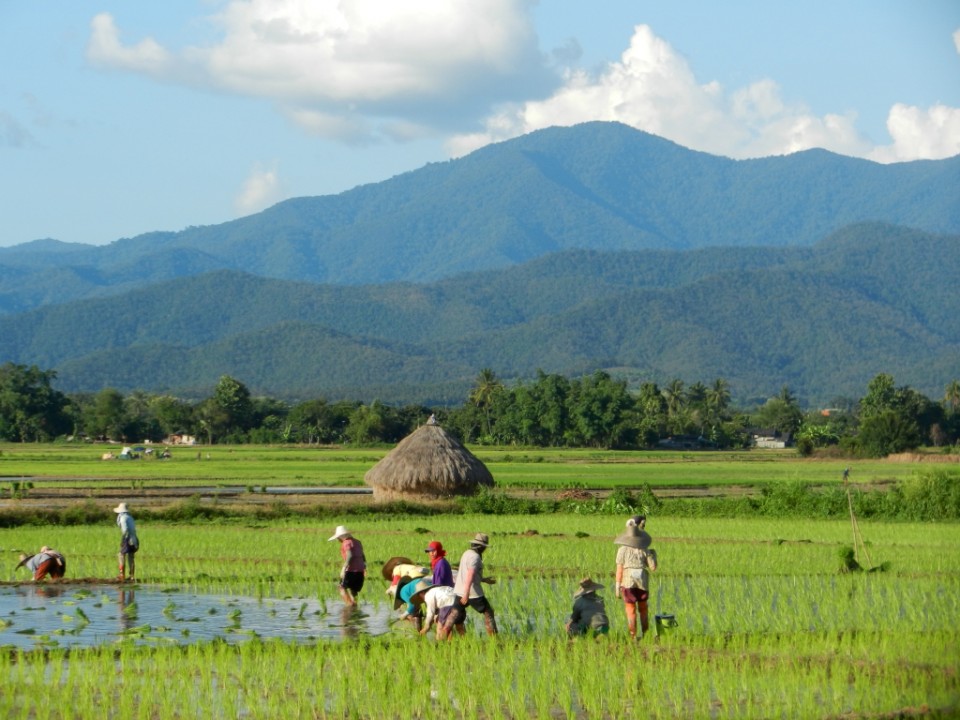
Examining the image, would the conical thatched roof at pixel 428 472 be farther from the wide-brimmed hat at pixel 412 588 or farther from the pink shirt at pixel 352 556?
the wide-brimmed hat at pixel 412 588

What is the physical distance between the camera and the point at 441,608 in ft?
49.6

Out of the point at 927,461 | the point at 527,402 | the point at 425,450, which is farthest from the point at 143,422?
the point at 425,450

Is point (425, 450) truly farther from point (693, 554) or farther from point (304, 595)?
point (304, 595)

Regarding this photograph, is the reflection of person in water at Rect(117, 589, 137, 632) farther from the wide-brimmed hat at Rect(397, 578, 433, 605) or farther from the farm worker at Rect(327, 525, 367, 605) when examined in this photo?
the wide-brimmed hat at Rect(397, 578, 433, 605)

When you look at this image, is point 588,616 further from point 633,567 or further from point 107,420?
point 107,420

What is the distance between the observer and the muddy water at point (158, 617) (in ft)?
51.2

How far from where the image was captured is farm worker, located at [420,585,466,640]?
15039mm

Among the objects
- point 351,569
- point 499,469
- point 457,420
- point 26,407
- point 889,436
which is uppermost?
point 26,407

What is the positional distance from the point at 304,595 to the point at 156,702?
7172 millimetres

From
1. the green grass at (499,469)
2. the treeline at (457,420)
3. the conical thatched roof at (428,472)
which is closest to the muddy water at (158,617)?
the conical thatched roof at (428,472)

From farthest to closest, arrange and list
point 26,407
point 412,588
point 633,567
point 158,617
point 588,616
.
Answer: point 26,407, point 158,617, point 412,588, point 588,616, point 633,567

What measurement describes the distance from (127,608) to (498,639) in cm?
535

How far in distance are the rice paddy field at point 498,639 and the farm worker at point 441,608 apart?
28cm

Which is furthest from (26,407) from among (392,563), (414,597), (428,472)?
(414,597)
